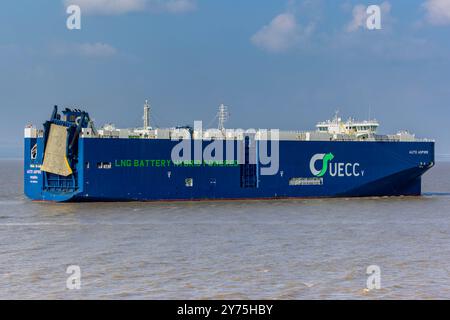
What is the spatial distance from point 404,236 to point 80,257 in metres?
13.8

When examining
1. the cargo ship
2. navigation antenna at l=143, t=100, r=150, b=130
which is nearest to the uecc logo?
the cargo ship

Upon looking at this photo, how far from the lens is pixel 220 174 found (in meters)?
43.7

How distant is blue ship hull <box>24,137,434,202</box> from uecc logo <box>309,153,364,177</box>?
0.07 metres

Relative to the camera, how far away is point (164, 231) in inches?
1153

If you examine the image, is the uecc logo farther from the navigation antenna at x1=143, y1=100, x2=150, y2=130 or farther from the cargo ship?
the navigation antenna at x1=143, y1=100, x2=150, y2=130

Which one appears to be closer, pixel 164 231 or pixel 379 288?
pixel 379 288

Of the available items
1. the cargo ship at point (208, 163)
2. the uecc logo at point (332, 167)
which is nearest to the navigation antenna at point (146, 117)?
the cargo ship at point (208, 163)

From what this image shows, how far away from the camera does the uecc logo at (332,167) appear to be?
46531 millimetres

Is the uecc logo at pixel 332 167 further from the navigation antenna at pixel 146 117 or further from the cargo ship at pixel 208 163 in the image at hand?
the navigation antenna at pixel 146 117

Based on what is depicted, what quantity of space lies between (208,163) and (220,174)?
3.55ft

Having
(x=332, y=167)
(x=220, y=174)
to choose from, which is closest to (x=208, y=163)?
(x=220, y=174)
